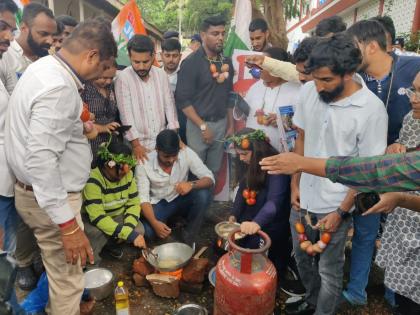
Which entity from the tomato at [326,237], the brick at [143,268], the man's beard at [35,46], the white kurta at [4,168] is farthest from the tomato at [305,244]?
the man's beard at [35,46]

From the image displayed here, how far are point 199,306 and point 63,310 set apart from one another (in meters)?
1.18

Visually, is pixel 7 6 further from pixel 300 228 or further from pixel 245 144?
pixel 300 228

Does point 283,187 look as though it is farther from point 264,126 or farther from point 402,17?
point 402,17

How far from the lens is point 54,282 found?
2559 mm

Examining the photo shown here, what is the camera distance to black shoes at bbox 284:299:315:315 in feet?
10.2

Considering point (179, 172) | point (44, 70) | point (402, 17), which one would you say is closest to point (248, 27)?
point (179, 172)

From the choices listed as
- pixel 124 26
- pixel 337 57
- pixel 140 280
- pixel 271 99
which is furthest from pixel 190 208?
pixel 124 26

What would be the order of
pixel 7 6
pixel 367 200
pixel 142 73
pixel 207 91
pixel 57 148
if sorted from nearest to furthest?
pixel 367 200, pixel 57 148, pixel 7 6, pixel 142 73, pixel 207 91

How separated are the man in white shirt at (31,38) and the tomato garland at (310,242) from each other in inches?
126

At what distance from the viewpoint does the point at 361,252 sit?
3070 mm

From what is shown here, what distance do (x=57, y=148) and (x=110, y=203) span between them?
1.90 metres

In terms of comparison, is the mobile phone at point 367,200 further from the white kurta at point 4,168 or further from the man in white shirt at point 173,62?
the man in white shirt at point 173,62

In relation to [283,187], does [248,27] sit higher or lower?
higher

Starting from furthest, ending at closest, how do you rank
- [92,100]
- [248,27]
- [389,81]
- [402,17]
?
1. [402,17]
2. [248,27]
3. [92,100]
4. [389,81]
